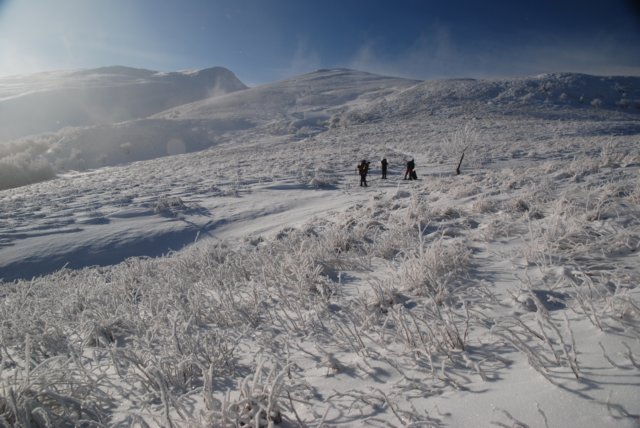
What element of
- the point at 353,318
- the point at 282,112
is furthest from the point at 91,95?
the point at 353,318

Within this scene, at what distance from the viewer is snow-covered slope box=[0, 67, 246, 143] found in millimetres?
64488

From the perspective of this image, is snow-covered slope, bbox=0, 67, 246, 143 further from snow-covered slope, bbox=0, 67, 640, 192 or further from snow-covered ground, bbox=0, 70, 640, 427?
snow-covered ground, bbox=0, 70, 640, 427

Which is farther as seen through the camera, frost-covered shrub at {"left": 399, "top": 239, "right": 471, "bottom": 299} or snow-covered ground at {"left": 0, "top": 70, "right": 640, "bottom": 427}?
frost-covered shrub at {"left": 399, "top": 239, "right": 471, "bottom": 299}

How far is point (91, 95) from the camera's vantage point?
7819 centimetres

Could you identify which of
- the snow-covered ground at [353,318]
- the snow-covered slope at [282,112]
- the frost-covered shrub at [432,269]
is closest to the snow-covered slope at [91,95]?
the snow-covered slope at [282,112]

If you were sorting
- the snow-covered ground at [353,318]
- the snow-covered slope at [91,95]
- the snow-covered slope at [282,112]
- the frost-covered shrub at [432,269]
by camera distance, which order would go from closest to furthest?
the snow-covered ground at [353,318], the frost-covered shrub at [432,269], the snow-covered slope at [282,112], the snow-covered slope at [91,95]

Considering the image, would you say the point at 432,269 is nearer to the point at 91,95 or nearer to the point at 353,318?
the point at 353,318

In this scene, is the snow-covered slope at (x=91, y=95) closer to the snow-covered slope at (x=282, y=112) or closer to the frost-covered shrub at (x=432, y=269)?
the snow-covered slope at (x=282, y=112)

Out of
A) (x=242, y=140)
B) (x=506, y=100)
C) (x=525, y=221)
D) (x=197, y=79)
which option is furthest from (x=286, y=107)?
(x=197, y=79)

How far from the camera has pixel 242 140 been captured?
36562 millimetres

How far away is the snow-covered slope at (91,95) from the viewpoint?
64488mm

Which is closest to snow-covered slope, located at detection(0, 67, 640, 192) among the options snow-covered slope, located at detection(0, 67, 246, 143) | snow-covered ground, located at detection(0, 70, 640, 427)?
snow-covered slope, located at detection(0, 67, 246, 143)

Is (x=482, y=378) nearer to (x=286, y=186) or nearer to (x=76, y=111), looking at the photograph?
(x=286, y=186)

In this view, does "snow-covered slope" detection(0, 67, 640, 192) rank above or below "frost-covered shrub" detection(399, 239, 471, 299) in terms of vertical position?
above
